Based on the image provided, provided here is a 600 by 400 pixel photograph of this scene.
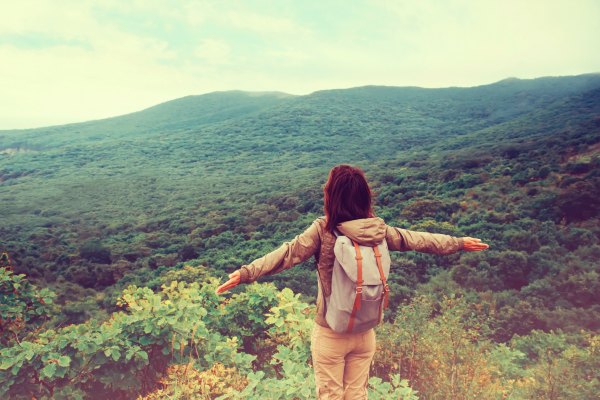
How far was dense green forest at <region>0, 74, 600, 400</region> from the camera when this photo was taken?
276 centimetres

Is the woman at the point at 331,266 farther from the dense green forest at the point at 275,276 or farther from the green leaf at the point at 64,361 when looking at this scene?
the green leaf at the point at 64,361

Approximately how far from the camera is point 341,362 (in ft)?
6.10

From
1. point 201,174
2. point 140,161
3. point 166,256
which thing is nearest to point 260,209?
point 166,256

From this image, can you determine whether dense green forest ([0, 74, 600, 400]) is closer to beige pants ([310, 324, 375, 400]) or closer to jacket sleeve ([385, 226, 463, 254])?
beige pants ([310, 324, 375, 400])

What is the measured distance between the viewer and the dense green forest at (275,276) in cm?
276

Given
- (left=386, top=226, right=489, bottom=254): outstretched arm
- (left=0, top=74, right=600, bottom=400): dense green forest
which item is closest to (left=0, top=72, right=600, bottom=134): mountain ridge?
(left=0, top=74, right=600, bottom=400): dense green forest

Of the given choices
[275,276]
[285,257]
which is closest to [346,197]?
[285,257]

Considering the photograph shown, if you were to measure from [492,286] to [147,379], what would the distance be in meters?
7.38

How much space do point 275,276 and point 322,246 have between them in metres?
8.82

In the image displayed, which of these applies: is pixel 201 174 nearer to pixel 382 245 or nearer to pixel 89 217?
pixel 89 217

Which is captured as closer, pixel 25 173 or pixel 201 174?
pixel 201 174

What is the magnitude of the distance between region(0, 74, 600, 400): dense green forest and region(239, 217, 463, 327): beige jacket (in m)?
0.89

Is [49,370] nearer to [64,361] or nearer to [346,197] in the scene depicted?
[64,361]

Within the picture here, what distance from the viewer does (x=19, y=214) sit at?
2622cm
